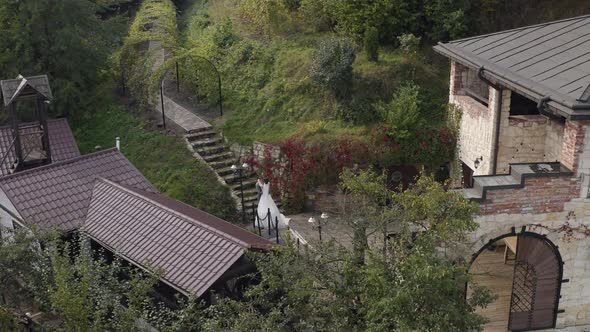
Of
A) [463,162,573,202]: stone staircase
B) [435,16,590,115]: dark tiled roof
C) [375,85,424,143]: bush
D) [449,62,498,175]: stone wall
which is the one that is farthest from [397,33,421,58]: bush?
[463,162,573,202]: stone staircase

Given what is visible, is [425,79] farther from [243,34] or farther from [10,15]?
[10,15]

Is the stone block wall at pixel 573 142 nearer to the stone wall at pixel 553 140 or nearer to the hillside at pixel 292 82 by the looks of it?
the stone wall at pixel 553 140

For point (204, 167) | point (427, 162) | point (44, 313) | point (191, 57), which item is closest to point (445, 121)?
point (427, 162)

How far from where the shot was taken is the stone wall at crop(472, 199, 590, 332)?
11.2 meters

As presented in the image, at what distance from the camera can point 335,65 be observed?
18.8m

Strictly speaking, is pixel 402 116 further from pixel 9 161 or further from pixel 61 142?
pixel 9 161

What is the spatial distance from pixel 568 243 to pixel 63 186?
10.3 meters

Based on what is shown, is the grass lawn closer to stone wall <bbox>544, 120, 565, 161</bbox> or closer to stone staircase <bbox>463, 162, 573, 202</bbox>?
stone staircase <bbox>463, 162, 573, 202</bbox>

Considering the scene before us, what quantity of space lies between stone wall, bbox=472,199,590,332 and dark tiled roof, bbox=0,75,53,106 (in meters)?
10.9

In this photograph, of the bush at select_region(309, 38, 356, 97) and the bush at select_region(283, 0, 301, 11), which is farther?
the bush at select_region(283, 0, 301, 11)

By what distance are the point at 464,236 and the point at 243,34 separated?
15.6 meters

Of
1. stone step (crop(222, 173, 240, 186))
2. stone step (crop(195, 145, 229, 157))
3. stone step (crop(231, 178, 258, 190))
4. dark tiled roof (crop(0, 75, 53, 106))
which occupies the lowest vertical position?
stone step (crop(231, 178, 258, 190))

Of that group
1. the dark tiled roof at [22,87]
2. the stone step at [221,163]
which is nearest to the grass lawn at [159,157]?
the stone step at [221,163]

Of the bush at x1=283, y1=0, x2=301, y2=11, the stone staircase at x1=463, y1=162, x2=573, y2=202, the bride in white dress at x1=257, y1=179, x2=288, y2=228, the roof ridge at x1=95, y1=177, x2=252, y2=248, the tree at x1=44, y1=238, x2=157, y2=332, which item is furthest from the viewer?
the bush at x1=283, y1=0, x2=301, y2=11
